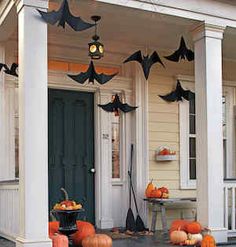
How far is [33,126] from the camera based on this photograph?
15.2 feet

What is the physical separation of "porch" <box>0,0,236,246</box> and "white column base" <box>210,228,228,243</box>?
1 centimetres

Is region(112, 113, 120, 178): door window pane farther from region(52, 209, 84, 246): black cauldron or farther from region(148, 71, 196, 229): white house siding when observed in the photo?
region(52, 209, 84, 246): black cauldron

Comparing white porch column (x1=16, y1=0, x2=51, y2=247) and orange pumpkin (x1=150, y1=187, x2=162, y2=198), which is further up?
white porch column (x1=16, y1=0, x2=51, y2=247)

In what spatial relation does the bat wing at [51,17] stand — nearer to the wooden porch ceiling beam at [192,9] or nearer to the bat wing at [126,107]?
the wooden porch ceiling beam at [192,9]

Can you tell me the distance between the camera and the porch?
4633 millimetres

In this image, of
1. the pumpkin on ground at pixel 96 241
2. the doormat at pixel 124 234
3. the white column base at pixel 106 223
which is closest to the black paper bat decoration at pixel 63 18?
the pumpkin on ground at pixel 96 241

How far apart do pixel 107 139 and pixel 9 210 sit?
195 centimetres

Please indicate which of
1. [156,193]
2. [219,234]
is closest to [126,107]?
[156,193]

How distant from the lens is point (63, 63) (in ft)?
22.6

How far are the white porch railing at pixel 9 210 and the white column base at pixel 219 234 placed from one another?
2264 millimetres

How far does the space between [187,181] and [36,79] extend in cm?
371

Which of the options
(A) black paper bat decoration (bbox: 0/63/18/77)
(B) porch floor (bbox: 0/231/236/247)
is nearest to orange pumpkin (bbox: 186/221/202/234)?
(B) porch floor (bbox: 0/231/236/247)

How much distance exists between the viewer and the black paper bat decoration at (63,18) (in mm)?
4547

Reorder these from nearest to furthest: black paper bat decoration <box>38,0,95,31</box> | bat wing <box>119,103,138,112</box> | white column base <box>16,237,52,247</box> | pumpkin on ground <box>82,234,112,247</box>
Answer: white column base <box>16,237,52,247</box> < black paper bat decoration <box>38,0,95,31</box> < pumpkin on ground <box>82,234,112,247</box> < bat wing <box>119,103,138,112</box>
